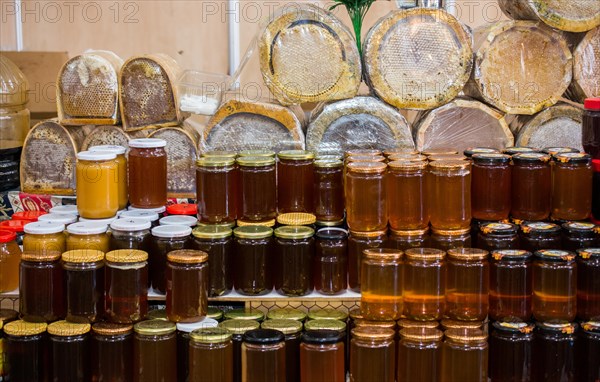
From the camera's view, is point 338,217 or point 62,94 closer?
point 338,217

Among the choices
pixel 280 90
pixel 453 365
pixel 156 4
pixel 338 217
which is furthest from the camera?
pixel 156 4

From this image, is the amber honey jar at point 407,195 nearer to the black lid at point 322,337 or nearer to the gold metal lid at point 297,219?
the gold metal lid at point 297,219

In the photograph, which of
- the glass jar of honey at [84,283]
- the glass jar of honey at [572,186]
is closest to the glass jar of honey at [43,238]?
the glass jar of honey at [84,283]

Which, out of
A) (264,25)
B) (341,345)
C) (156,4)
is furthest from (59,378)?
(156,4)

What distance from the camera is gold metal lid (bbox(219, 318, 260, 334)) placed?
2.79 m

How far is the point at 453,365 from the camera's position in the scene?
2.66 m

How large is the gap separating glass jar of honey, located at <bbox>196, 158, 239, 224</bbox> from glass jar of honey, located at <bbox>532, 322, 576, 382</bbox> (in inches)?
44.2

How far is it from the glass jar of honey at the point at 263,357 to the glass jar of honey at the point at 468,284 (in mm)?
582

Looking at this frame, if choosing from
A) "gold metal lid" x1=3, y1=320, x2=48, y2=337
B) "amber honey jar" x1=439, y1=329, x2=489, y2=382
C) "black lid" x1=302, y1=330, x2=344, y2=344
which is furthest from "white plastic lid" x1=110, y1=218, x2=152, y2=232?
"amber honey jar" x1=439, y1=329, x2=489, y2=382

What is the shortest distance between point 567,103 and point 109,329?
203 cm

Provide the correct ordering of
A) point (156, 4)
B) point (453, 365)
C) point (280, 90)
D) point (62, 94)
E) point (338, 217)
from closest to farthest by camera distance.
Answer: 1. point (453, 365)
2. point (338, 217)
3. point (280, 90)
4. point (62, 94)
5. point (156, 4)

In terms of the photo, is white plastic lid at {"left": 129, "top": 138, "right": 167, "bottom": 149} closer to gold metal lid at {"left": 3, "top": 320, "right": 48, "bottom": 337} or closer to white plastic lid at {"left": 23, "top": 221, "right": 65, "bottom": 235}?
white plastic lid at {"left": 23, "top": 221, "right": 65, "bottom": 235}

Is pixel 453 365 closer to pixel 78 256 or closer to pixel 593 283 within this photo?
pixel 593 283

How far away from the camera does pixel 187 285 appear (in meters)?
2.73
